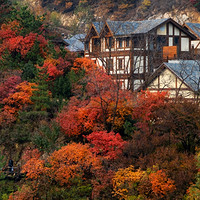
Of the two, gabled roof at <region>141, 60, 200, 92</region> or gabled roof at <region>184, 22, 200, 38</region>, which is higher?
gabled roof at <region>184, 22, 200, 38</region>

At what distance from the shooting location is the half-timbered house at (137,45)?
1736 inches

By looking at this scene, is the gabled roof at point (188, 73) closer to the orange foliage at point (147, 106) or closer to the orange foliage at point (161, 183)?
the orange foliage at point (147, 106)

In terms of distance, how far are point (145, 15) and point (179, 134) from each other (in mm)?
62384

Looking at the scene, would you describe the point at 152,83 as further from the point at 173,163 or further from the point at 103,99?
the point at 173,163

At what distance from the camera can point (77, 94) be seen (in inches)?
1404

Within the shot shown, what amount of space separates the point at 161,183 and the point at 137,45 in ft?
86.7

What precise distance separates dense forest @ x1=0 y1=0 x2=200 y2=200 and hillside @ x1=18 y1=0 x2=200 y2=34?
1528 inches

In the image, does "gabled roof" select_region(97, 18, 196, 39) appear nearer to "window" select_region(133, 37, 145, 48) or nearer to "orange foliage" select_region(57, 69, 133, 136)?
"window" select_region(133, 37, 145, 48)

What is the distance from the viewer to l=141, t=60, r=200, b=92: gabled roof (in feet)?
108

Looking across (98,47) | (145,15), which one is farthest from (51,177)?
(145,15)

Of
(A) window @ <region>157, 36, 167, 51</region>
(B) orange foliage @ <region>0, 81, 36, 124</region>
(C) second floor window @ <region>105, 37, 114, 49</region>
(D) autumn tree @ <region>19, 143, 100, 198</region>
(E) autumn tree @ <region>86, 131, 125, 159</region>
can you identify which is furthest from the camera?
(C) second floor window @ <region>105, 37, 114, 49</region>

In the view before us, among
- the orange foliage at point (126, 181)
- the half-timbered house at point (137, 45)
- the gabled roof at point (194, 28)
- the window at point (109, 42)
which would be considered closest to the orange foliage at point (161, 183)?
the orange foliage at point (126, 181)

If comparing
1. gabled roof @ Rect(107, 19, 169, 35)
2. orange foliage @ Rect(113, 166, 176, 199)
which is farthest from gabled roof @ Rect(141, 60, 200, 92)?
orange foliage @ Rect(113, 166, 176, 199)

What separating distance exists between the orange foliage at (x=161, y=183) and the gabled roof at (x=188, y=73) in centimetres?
1214
